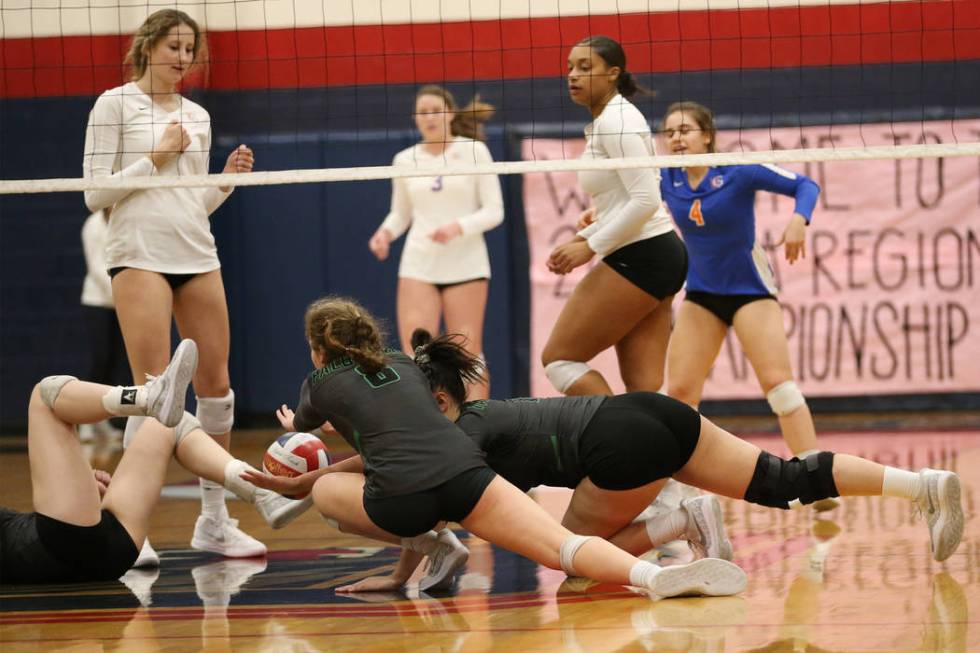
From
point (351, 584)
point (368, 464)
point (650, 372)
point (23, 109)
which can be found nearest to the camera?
point (368, 464)

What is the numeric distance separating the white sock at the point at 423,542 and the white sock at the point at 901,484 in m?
1.44

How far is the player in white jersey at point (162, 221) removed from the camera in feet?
18.0

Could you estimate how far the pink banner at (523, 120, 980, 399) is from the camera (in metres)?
10.3

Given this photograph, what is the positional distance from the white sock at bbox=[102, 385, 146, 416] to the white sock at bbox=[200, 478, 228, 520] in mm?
947

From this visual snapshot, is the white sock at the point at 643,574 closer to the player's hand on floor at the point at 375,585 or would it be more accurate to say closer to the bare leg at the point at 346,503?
the bare leg at the point at 346,503

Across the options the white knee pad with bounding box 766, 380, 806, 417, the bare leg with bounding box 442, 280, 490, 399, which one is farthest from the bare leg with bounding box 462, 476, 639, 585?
the bare leg with bounding box 442, 280, 490, 399

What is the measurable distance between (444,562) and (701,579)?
35.6 inches

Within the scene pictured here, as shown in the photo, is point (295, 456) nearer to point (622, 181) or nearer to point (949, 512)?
point (622, 181)

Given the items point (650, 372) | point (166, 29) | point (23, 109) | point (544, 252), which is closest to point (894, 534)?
point (650, 372)

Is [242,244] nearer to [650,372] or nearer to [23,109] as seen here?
[23,109]

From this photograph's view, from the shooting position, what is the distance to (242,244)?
11148mm

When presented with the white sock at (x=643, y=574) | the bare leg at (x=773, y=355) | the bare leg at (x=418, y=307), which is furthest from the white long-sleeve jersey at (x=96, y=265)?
the white sock at (x=643, y=574)

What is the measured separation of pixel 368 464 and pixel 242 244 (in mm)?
6998

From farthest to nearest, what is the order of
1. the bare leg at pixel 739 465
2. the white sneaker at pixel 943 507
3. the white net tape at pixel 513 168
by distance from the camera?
the white net tape at pixel 513 168 → the bare leg at pixel 739 465 → the white sneaker at pixel 943 507
